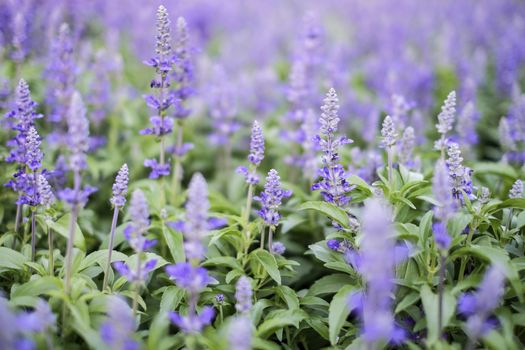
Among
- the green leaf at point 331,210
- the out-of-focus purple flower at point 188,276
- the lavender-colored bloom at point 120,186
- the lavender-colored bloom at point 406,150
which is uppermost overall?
the lavender-colored bloom at point 406,150

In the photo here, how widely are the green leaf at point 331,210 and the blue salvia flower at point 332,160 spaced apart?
0.12m

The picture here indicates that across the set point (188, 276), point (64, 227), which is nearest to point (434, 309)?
point (188, 276)

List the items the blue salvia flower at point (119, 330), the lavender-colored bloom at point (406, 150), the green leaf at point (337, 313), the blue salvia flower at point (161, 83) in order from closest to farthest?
the blue salvia flower at point (119, 330) → the green leaf at point (337, 313) → the blue salvia flower at point (161, 83) → the lavender-colored bloom at point (406, 150)

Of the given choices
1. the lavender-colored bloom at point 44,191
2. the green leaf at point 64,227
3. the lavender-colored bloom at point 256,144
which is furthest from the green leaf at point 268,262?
the lavender-colored bloom at point 44,191

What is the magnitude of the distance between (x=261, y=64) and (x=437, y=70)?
12.4 ft

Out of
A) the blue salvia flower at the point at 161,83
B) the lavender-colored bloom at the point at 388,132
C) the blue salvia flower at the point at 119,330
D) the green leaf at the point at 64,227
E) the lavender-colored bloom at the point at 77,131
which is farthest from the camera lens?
the blue salvia flower at the point at 161,83

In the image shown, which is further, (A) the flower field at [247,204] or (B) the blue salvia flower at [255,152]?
(B) the blue salvia flower at [255,152]

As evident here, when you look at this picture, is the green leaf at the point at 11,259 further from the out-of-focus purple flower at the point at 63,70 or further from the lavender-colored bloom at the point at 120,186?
the out-of-focus purple flower at the point at 63,70

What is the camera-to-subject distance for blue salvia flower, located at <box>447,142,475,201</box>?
4223 mm

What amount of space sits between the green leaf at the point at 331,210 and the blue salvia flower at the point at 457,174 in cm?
102

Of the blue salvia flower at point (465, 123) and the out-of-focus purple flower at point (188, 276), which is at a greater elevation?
the blue salvia flower at point (465, 123)

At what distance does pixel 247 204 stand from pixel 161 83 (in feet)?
4.95

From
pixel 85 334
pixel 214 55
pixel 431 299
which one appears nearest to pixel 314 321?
pixel 431 299

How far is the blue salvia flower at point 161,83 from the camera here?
14.7ft
